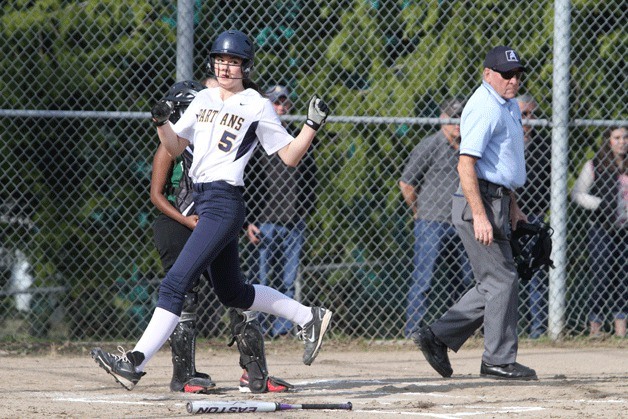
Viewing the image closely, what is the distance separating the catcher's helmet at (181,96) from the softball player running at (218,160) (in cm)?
41

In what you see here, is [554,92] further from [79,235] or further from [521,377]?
[79,235]

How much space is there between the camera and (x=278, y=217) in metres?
8.83

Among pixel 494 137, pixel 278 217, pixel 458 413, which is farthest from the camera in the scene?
pixel 278 217

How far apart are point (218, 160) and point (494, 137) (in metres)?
1.79

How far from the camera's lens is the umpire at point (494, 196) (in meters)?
6.57

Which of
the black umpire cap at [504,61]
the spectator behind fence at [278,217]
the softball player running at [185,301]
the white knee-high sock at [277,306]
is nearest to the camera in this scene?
the white knee-high sock at [277,306]

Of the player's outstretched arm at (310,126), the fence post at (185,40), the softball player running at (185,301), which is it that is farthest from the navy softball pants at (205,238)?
the fence post at (185,40)

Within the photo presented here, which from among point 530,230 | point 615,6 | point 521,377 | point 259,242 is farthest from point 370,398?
point 615,6

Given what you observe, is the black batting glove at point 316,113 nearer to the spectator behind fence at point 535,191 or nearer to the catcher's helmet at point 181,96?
the catcher's helmet at point 181,96

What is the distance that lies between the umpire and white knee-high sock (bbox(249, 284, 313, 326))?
114cm

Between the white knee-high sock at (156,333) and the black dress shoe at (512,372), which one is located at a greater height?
the white knee-high sock at (156,333)

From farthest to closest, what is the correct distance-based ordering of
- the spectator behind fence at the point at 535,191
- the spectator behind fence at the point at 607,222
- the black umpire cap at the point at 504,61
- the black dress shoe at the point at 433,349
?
the spectator behind fence at the point at 607,222 → the spectator behind fence at the point at 535,191 → the black dress shoe at the point at 433,349 → the black umpire cap at the point at 504,61

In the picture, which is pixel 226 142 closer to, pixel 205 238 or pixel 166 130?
pixel 166 130

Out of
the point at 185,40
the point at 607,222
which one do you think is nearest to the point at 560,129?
the point at 607,222
